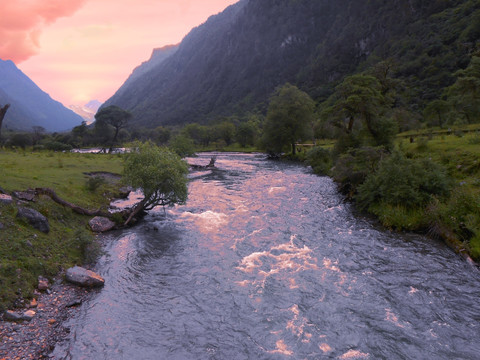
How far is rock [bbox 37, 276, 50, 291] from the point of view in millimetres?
13617

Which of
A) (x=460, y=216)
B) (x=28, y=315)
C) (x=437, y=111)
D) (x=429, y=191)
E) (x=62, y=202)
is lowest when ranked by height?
(x=28, y=315)

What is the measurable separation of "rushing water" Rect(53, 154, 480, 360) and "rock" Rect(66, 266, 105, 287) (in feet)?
1.78

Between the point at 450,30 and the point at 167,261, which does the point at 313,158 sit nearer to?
the point at 167,261

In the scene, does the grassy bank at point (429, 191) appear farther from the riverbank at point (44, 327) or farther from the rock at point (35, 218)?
the rock at point (35, 218)

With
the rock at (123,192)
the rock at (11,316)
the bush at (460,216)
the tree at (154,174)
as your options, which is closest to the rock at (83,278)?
the rock at (11,316)

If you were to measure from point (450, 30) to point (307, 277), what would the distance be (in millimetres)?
183059

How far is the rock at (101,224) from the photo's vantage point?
23.2 meters

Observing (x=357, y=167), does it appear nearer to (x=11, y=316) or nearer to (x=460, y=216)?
(x=460, y=216)

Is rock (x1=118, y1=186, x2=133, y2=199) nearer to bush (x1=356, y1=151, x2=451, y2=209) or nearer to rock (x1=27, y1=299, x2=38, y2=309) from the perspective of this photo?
rock (x1=27, y1=299, x2=38, y2=309)

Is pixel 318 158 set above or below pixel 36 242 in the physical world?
above

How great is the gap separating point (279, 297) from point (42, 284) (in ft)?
37.9

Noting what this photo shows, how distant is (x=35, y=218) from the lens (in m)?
18.1

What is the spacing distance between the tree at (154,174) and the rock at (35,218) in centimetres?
702

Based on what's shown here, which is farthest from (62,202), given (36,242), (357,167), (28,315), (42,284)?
(357,167)
